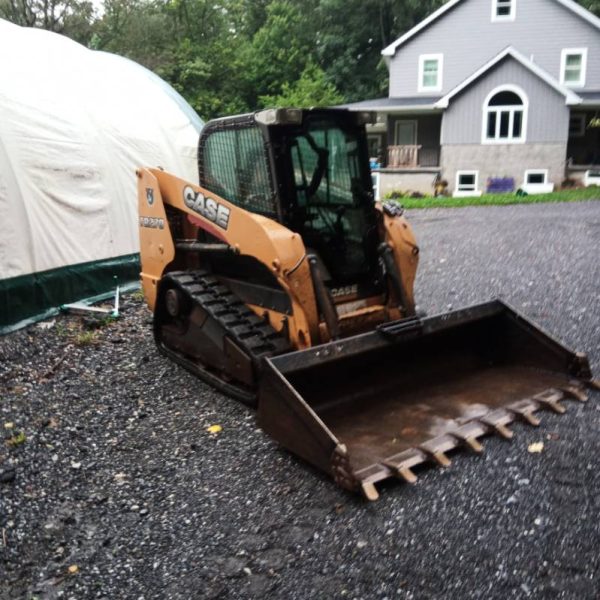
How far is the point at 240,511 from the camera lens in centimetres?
345

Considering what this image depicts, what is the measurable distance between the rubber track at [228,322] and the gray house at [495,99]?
1863cm

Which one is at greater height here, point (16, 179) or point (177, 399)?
point (16, 179)

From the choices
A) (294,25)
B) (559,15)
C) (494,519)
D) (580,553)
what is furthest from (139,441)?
(294,25)

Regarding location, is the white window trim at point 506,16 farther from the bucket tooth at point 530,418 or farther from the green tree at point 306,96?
the bucket tooth at point 530,418

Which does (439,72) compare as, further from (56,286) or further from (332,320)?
(332,320)

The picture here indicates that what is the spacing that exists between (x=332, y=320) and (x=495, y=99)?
21.0 m

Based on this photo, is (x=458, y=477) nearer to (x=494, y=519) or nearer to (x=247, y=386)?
(x=494, y=519)

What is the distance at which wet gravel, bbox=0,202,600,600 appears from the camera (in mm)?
2863

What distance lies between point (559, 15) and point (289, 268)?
23.6 meters

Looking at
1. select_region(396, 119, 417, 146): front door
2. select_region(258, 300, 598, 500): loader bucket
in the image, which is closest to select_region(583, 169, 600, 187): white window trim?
select_region(396, 119, 417, 146): front door

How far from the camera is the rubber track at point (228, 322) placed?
4.51m

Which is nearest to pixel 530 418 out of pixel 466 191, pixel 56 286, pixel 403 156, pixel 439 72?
pixel 56 286

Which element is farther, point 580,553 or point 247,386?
point 247,386

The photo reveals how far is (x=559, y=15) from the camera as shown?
2312cm
